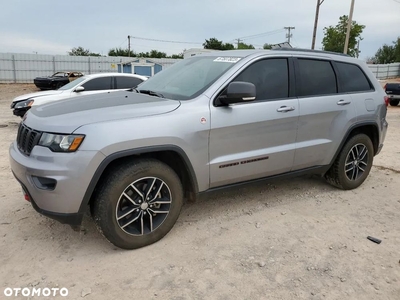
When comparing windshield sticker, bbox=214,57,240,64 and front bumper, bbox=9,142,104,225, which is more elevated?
windshield sticker, bbox=214,57,240,64

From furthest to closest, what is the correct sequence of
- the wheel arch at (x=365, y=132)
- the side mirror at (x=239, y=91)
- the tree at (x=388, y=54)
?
the tree at (x=388, y=54) → the wheel arch at (x=365, y=132) → the side mirror at (x=239, y=91)

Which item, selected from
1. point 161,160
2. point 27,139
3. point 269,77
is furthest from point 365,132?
point 27,139

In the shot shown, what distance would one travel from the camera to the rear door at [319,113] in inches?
151

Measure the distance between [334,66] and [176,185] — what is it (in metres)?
2.61

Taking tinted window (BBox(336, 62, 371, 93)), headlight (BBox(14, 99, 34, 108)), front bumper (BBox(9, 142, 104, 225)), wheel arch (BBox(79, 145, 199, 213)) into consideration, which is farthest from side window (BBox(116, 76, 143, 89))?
front bumper (BBox(9, 142, 104, 225))

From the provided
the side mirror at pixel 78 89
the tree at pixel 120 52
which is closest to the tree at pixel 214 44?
the tree at pixel 120 52

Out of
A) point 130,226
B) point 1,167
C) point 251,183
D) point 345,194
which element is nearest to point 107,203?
point 130,226

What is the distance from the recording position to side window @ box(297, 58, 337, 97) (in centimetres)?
389

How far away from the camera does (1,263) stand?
2.80 meters

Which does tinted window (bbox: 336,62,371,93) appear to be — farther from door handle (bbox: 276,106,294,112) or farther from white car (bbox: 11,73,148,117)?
white car (bbox: 11,73,148,117)

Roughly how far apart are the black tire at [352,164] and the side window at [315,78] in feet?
2.57

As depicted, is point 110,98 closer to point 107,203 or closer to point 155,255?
point 107,203

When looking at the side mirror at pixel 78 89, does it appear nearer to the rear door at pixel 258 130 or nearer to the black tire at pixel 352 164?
the rear door at pixel 258 130

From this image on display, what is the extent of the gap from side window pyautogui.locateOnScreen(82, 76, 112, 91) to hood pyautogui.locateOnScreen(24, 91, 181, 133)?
21.3 feet
